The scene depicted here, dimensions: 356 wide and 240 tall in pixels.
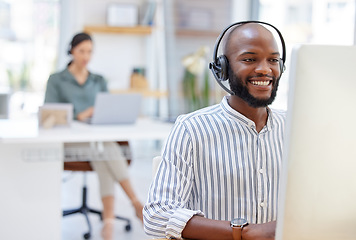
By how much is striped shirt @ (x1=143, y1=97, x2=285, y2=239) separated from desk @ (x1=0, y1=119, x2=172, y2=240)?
1526mm

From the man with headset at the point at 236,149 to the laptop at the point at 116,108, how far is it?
176 cm

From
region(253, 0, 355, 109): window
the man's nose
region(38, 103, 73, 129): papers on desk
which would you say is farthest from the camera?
region(253, 0, 355, 109): window

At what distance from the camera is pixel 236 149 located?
1247 mm

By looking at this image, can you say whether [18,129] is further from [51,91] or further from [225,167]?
[225,167]

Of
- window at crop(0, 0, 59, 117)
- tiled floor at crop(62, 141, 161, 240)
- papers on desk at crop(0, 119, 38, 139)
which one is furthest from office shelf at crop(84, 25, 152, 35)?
papers on desk at crop(0, 119, 38, 139)

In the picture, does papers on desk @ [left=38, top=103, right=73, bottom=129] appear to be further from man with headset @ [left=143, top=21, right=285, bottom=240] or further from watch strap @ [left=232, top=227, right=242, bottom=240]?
watch strap @ [left=232, top=227, right=242, bottom=240]

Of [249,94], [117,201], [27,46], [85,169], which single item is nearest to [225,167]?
[249,94]

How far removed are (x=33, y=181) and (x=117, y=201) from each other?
153 cm

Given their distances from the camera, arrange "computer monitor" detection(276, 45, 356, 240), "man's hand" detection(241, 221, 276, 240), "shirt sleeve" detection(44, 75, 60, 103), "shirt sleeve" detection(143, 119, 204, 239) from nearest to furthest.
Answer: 1. "computer monitor" detection(276, 45, 356, 240)
2. "man's hand" detection(241, 221, 276, 240)
3. "shirt sleeve" detection(143, 119, 204, 239)
4. "shirt sleeve" detection(44, 75, 60, 103)

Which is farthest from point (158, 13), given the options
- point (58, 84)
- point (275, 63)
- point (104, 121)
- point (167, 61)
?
point (275, 63)

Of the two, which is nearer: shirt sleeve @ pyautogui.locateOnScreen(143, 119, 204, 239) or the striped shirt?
shirt sleeve @ pyautogui.locateOnScreen(143, 119, 204, 239)

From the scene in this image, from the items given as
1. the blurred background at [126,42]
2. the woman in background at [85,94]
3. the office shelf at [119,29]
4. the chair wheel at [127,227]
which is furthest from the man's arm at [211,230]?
the office shelf at [119,29]

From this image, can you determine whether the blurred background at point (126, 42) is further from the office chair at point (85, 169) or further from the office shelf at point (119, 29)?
the office chair at point (85, 169)

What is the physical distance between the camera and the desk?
8.68ft
